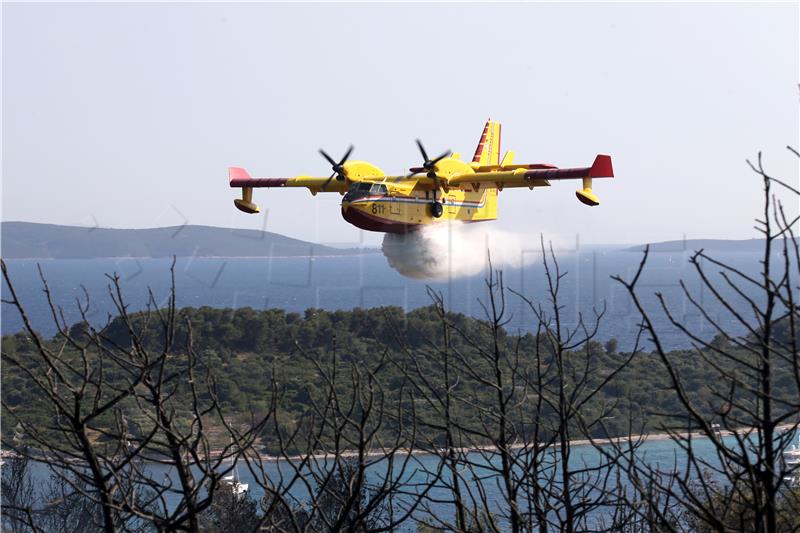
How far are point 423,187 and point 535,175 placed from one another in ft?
10.6

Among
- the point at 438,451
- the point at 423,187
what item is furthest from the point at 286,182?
the point at 438,451

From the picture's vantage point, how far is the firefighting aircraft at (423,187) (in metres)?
24.5

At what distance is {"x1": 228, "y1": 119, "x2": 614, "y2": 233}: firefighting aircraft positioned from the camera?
965 inches

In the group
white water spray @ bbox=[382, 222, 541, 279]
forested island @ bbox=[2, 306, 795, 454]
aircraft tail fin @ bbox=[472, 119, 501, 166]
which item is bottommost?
forested island @ bbox=[2, 306, 795, 454]

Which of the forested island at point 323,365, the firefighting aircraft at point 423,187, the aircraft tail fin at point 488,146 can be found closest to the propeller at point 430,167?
the firefighting aircraft at point 423,187

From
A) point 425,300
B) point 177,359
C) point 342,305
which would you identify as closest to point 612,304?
point 425,300

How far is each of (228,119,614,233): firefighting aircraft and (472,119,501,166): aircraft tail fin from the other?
5.74 meters

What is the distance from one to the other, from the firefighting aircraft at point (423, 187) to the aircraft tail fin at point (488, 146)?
18.8ft

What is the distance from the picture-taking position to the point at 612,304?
176875mm

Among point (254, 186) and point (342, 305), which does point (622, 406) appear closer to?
point (254, 186)

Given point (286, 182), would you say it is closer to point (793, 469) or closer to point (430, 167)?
point (430, 167)

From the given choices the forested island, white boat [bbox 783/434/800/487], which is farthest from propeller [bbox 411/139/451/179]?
the forested island

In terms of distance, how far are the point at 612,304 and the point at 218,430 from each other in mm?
127571

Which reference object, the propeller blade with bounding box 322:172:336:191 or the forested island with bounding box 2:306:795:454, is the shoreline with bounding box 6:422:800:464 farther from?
the propeller blade with bounding box 322:172:336:191
